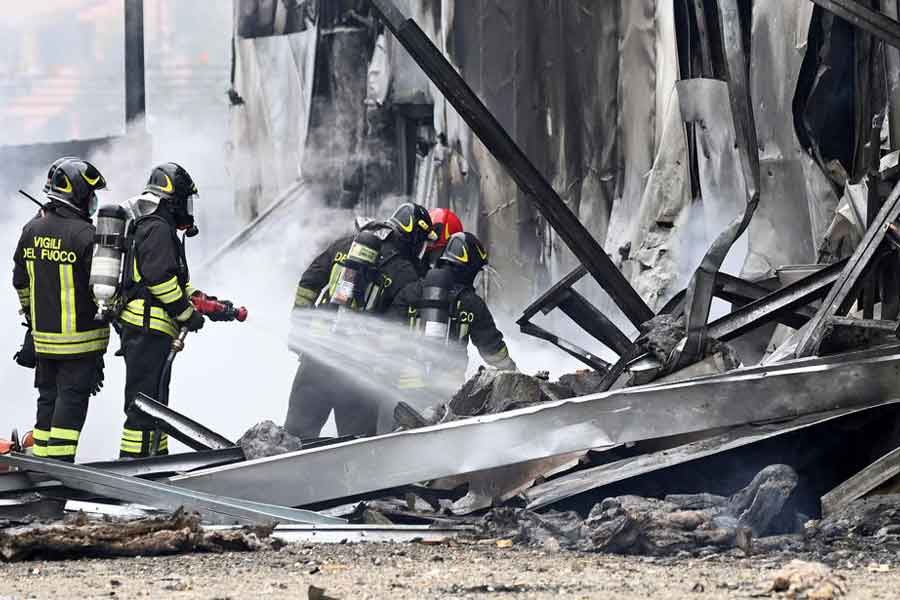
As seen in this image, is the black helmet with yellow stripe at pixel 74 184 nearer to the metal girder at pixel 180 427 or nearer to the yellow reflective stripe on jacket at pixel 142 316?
the yellow reflective stripe on jacket at pixel 142 316

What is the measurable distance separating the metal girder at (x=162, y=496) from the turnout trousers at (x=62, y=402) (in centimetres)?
153

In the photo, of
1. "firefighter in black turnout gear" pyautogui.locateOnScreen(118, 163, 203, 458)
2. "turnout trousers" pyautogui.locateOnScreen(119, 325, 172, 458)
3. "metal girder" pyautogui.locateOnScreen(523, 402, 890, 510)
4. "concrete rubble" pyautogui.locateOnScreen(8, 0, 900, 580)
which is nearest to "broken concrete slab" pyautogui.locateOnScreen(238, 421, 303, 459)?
"concrete rubble" pyautogui.locateOnScreen(8, 0, 900, 580)

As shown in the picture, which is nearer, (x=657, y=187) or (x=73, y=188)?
(x=73, y=188)

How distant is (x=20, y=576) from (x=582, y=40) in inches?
306

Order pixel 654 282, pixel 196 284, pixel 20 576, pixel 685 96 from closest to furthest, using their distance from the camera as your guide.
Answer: pixel 20 576, pixel 685 96, pixel 654 282, pixel 196 284

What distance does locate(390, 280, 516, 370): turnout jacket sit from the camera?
782 cm

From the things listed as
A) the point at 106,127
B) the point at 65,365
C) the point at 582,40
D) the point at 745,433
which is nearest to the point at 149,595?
the point at 745,433

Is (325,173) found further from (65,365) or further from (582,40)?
(65,365)

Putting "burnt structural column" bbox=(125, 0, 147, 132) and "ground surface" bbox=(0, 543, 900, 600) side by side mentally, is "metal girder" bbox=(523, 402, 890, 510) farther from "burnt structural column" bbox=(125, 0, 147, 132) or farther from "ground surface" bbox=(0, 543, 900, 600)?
"burnt structural column" bbox=(125, 0, 147, 132)

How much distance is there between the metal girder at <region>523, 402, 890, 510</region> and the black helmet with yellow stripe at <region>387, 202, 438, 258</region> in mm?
3270

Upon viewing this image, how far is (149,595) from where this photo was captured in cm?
352

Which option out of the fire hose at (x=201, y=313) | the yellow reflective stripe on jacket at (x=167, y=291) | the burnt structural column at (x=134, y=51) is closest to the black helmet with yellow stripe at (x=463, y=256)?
the fire hose at (x=201, y=313)

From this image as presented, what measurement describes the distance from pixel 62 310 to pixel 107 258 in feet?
1.14

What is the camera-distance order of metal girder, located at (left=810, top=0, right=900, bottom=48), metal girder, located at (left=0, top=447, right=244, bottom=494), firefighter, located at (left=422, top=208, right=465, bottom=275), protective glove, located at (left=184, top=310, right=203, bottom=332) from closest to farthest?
metal girder, located at (left=810, top=0, right=900, bottom=48) → metal girder, located at (left=0, top=447, right=244, bottom=494) → protective glove, located at (left=184, top=310, right=203, bottom=332) → firefighter, located at (left=422, top=208, right=465, bottom=275)
